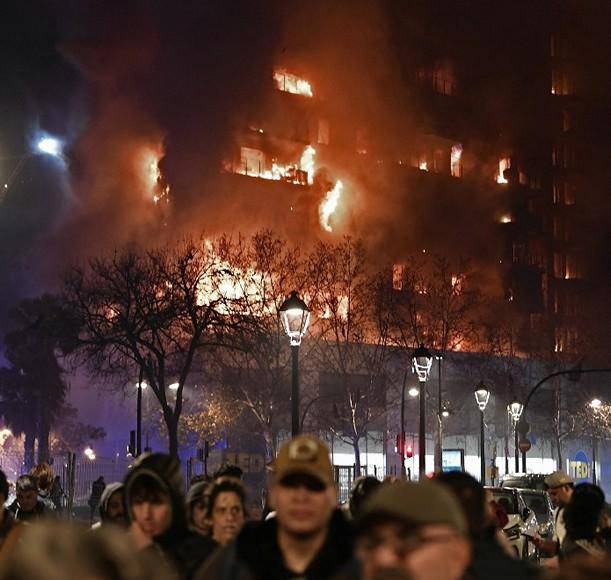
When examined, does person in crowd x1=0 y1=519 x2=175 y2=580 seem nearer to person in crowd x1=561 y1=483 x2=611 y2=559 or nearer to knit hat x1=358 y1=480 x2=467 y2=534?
knit hat x1=358 y1=480 x2=467 y2=534

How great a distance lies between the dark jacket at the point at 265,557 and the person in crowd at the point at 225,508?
80.9 inches

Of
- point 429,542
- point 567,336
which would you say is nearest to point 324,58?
point 567,336

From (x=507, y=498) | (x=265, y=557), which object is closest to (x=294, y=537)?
(x=265, y=557)

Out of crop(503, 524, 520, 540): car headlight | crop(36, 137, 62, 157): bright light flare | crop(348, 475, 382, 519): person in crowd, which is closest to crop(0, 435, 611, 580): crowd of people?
crop(348, 475, 382, 519): person in crowd

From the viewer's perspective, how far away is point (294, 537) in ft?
14.1

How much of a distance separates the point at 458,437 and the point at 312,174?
21.9m

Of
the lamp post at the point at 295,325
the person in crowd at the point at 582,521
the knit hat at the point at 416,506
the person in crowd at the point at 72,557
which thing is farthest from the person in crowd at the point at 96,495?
the person in crowd at the point at 72,557

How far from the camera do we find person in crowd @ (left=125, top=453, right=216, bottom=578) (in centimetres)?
526

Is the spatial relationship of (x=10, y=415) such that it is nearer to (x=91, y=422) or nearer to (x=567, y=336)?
(x=91, y=422)

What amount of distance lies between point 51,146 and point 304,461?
68.9m

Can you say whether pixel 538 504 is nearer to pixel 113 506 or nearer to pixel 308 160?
pixel 113 506

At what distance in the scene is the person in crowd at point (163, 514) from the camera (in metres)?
5.26

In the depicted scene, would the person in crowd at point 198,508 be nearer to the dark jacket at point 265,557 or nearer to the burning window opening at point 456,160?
the dark jacket at point 265,557

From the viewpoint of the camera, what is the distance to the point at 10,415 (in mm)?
66438
